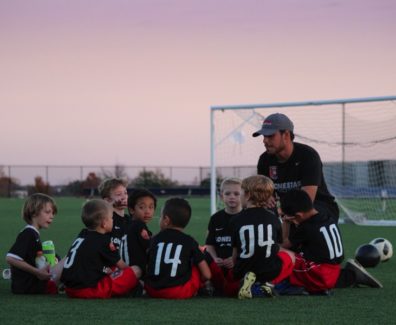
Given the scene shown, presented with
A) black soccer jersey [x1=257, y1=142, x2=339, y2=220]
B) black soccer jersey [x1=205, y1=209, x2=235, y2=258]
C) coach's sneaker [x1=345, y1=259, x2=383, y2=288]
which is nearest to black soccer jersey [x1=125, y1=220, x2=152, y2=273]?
black soccer jersey [x1=205, y1=209, x2=235, y2=258]

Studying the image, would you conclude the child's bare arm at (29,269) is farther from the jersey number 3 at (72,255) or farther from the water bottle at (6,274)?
the water bottle at (6,274)

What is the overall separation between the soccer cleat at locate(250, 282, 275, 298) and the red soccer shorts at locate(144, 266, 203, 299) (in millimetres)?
497

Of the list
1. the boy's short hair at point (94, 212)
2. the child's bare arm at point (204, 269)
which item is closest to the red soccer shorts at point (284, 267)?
the child's bare arm at point (204, 269)

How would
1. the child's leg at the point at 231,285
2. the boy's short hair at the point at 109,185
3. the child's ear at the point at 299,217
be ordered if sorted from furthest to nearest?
the boy's short hair at the point at 109,185 < the child's ear at the point at 299,217 < the child's leg at the point at 231,285

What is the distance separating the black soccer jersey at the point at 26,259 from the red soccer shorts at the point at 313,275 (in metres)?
2.32

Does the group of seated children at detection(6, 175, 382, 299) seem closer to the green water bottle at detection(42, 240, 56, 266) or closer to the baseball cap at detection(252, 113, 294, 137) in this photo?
the green water bottle at detection(42, 240, 56, 266)

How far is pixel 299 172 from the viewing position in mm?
7695

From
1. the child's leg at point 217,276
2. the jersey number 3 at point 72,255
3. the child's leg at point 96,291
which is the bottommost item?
the child's leg at point 96,291

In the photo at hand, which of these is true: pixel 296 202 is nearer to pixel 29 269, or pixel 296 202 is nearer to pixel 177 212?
pixel 177 212

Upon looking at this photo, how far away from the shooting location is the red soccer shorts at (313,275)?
23.1 ft

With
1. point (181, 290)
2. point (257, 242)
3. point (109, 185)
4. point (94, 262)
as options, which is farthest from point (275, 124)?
point (94, 262)

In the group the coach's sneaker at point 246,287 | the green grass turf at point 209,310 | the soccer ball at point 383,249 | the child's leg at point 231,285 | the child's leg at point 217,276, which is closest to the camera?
the green grass turf at point 209,310

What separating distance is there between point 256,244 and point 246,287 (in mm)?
395

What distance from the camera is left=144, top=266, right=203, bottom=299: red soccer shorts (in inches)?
262
